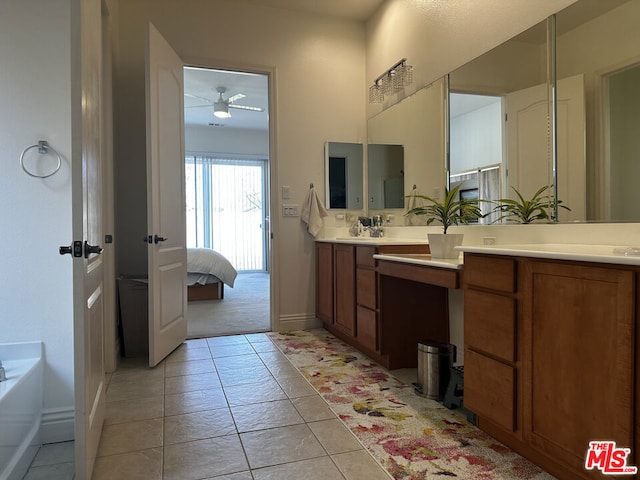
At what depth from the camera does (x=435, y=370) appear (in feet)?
7.35

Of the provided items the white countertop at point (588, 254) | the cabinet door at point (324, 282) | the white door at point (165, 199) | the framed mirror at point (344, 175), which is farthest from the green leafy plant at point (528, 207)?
the white door at point (165, 199)

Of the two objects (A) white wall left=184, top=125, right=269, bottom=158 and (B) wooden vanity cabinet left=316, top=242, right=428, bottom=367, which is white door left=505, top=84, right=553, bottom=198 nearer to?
(B) wooden vanity cabinet left=316, top=242, right=428, bottom=367

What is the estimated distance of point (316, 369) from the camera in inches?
107

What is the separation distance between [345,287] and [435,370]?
1.09 metres

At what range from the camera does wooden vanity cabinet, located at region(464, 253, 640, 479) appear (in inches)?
45.7

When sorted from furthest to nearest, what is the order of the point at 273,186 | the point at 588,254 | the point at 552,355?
1. the point at 273,186
2. the point at 552,355
3. the point at 588,254

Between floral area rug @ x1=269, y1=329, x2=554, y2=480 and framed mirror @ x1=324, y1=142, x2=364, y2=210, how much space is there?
162 centimetres

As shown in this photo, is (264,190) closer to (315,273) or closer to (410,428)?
(315,273)

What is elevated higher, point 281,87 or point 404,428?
point 281,87

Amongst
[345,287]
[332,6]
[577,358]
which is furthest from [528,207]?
[332,6]

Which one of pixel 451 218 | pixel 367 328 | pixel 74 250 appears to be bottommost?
pixel 367 328

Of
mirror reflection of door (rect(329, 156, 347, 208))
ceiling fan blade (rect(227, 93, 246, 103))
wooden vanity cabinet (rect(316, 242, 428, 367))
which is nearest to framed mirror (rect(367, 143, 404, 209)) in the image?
mirror reflection of door (rect(329, 156, 347, 208))

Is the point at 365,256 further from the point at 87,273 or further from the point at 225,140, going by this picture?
the point at 225,140

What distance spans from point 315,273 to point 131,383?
1.85 meters
